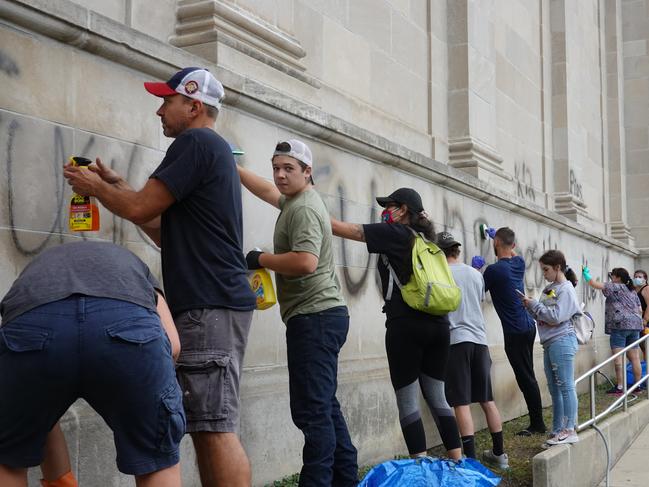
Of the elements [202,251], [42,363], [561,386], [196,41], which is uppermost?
[196,41]

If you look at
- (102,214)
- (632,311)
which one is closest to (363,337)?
(102,214)

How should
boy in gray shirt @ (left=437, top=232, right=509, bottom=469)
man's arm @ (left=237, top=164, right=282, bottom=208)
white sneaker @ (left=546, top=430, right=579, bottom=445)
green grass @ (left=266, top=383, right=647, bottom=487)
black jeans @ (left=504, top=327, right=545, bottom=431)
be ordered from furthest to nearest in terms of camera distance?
black jeans @ (left=504, top=327, right=545, bottom=431) → white sneaker @ (left=546, top=430, right=579, bottom=445) → boy in gray shirt @ (left=437, top=232, right=509, bottom=469) → green grass @ (left=266, top=383, right=647, bottom=487) → man's arm @ (left=237, top=164, right=282, bottom=208)

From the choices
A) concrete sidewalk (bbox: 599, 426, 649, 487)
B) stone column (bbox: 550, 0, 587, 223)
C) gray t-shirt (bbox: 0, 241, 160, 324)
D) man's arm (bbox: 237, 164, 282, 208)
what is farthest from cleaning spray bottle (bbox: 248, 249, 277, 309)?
stone column (bbox: 550, 0, 587, 223)

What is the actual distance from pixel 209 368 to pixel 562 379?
15.4 feet

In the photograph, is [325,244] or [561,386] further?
[561,386]

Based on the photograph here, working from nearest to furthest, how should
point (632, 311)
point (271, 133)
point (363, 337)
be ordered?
point (271, 133)
point (363, 337)
point (632, 311)

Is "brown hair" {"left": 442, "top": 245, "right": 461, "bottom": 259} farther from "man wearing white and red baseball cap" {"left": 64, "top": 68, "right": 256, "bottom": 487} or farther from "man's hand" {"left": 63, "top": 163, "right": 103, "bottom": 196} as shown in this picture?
"man's hand" {"left": 63, "top": 163, "right": 103, "bottom": 196}

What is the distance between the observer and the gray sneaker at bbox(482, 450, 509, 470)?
23.9 ft

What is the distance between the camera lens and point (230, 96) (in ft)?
19.1

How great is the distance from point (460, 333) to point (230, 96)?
271 centimetres

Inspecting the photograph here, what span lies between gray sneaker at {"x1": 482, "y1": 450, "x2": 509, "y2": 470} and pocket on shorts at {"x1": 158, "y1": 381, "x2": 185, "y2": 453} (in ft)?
15.8

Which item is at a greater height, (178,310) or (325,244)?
(325,244)

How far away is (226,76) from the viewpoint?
226 inches

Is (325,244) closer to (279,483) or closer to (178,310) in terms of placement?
(178,310)
